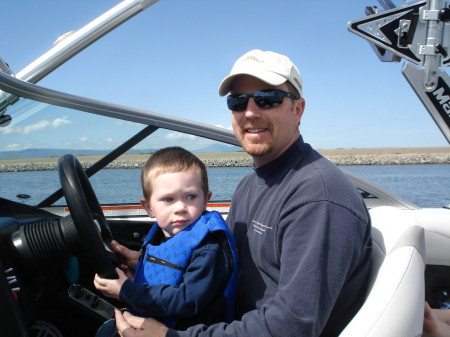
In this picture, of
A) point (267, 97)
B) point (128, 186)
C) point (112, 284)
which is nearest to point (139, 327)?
point (112, 284)

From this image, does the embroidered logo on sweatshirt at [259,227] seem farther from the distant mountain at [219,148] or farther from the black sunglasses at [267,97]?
the distant mountain at [219,148]

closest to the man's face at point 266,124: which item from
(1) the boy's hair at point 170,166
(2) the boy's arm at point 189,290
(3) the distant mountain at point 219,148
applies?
(1) the boy's hair at point 170,166

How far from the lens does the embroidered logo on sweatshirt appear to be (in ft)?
4.37

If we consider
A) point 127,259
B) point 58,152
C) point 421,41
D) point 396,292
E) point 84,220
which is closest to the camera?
point 396,292

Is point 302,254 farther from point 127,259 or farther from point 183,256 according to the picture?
point 127,259

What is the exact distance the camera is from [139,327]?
1288 millimetres

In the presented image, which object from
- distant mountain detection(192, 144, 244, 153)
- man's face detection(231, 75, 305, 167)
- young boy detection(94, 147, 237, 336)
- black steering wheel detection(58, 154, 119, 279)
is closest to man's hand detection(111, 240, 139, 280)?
young boy detection(94, 147, 237, 336)

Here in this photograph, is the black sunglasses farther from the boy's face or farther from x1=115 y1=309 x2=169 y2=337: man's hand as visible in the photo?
x1=115 y1=309 x2=169 y2=337: man's hand

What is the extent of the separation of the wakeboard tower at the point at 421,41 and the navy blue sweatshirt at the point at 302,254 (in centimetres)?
97

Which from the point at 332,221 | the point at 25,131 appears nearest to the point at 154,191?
the point at 332,221

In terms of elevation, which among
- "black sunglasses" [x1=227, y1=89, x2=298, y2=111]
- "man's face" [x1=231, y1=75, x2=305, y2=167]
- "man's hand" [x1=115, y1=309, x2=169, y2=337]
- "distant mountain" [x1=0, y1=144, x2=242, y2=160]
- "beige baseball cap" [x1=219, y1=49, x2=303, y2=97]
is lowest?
"man's hand" [x1=115, y1=309, x2=169, y2=337]

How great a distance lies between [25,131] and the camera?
2178mm

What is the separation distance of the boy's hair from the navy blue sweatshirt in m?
0.25

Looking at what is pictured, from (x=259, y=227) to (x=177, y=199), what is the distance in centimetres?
31
